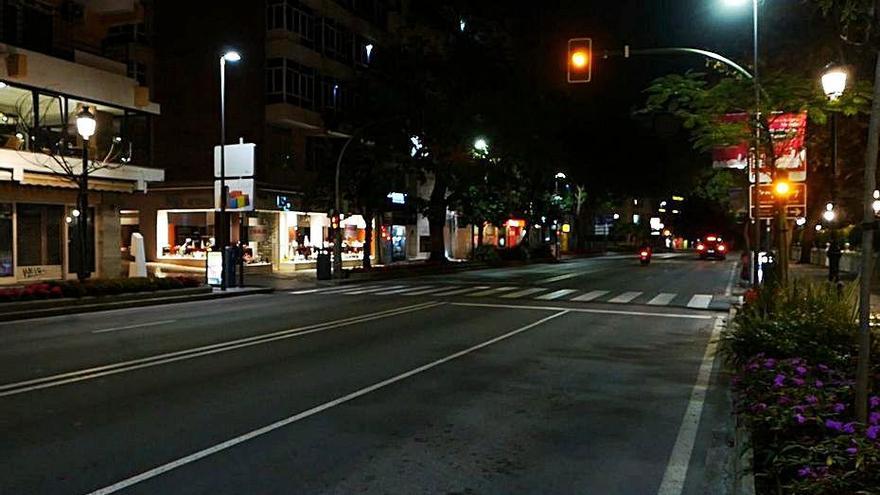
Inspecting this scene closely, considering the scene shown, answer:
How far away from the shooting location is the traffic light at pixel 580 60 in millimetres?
16672

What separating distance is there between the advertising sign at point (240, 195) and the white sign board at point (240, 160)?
321mm

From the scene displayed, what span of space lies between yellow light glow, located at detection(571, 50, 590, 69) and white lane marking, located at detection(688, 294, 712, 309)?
28.3ft

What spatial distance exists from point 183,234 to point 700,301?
2768 cm

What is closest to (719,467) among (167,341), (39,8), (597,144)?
(167,341)

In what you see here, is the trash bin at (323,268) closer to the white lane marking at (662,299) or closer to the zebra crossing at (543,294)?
the zebra crossing at (543,294)

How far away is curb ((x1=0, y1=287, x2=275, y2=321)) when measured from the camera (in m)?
18.2

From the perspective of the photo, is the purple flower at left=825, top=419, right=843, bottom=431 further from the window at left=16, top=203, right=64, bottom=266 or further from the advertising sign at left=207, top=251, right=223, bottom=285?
the window at left=16, top=203, right=64, bottom=266

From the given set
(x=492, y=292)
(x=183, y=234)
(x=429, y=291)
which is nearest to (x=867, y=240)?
(x=492, y=292)

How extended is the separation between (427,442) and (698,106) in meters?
11.0

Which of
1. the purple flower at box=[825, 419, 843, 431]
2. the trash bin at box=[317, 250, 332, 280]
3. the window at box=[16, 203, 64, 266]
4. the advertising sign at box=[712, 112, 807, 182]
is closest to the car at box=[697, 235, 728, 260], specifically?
the trash bin at box=[317, 250, 332, 280]

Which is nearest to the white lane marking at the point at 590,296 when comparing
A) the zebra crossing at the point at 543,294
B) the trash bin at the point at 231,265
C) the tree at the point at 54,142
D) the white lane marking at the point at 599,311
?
the zebra crossing at the point at 543,294

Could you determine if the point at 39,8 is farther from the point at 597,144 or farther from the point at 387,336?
the point at 597,144

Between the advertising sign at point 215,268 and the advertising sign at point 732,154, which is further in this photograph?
the advertising sign at point 215,268

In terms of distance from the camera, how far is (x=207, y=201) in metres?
39.0
